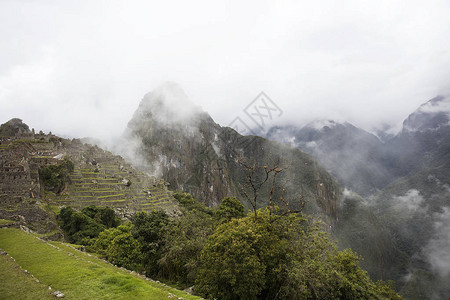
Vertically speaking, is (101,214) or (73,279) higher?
(73,279)

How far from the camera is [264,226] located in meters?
21.5

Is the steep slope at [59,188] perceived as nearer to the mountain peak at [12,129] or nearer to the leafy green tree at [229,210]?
the mountain peak at [12,129]

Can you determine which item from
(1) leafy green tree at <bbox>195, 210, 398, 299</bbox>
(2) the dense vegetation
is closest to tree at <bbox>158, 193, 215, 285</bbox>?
(2) the dense vegetation

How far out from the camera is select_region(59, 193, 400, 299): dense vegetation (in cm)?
1802

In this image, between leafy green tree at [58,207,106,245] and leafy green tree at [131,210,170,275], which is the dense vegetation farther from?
leafy green tree at [58,207,106,245]

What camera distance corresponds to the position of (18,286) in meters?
11.1

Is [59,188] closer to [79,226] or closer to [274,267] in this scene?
[79,226]

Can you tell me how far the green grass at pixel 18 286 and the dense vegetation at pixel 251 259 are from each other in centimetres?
1141

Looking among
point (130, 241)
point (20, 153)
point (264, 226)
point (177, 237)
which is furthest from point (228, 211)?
point (20, 153)

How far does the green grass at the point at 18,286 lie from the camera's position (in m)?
10.4

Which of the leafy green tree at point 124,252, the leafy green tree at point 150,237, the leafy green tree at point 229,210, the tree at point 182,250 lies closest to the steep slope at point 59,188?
the leafy green tree at point 124,252

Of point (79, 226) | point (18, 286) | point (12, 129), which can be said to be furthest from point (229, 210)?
point (12, 129)

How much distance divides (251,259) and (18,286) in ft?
45.6

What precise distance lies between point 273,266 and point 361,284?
358 inches
